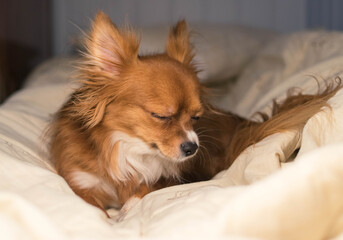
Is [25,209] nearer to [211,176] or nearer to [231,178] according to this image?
[231,178]

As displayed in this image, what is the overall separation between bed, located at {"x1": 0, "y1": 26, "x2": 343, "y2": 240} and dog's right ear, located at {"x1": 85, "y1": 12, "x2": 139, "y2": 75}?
46 cm

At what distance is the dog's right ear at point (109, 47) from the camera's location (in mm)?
1998

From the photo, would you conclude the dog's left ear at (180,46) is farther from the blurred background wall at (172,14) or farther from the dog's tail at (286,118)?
the blurred background wall at (172,14)

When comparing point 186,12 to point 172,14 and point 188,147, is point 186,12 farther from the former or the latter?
point 188,147

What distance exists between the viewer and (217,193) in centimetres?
148

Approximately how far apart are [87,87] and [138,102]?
237mm

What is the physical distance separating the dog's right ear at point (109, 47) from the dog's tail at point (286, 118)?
56 cm

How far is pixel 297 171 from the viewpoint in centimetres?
134

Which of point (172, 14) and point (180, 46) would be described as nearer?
point (180, 46)

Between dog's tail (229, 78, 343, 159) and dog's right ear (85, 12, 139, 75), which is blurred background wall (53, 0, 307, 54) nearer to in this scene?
dog's tail (229, 78, 343, 159)

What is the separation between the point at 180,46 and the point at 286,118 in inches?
21.4

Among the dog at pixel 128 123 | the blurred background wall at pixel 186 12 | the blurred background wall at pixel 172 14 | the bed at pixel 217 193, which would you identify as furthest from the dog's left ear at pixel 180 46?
the blurred background wall at pixel 186 12

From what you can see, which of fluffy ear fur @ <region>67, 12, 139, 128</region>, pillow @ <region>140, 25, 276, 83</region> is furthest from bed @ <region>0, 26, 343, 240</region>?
pillow @ <region>140, 25, 276, 83</region>

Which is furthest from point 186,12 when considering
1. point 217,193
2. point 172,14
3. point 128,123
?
point 217,193
